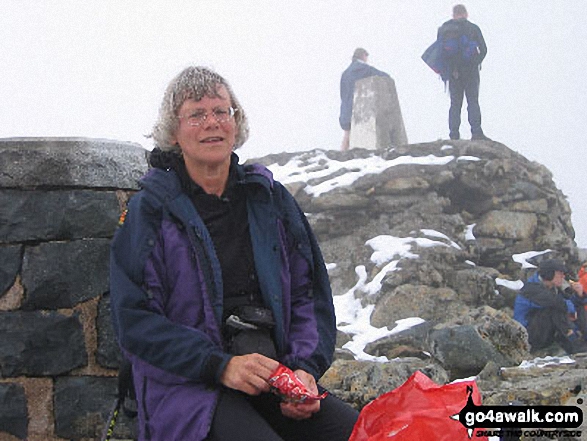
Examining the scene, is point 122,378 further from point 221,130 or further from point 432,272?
point 432,272

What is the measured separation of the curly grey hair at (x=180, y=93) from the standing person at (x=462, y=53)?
11972mm

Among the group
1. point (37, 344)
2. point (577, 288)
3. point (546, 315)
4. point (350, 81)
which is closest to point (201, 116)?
point (37, 344)

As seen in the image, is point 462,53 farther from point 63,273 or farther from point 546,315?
point 63,273

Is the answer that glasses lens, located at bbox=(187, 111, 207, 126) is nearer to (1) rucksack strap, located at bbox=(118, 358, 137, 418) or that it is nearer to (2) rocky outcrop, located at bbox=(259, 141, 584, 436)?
(1) rucksack strap, located at bbox=(118, 358, 137, 418)

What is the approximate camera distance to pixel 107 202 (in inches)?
117

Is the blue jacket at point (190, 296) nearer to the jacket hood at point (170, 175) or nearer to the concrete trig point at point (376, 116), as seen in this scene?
the jacket hood at point (170, 175)

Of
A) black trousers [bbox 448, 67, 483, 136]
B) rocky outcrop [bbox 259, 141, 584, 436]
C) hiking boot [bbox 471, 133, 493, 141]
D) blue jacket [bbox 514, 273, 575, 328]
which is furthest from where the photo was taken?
hiking boot [bbox 471, 133, 493, 141]

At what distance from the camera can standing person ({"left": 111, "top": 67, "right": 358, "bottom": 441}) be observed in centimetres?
191

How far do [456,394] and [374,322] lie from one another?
30.6ft

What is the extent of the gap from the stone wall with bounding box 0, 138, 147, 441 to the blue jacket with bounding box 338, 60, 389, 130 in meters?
15.3

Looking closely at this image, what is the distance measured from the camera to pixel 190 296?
205cm

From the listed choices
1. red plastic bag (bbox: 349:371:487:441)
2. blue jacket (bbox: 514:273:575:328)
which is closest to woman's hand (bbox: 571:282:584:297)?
blue jacket (bbox: 514:273:575:328)

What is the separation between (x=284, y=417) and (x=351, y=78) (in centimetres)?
1656

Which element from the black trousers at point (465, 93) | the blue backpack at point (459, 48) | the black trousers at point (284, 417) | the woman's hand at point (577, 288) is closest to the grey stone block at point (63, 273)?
the black trousers at point (284, 417)
